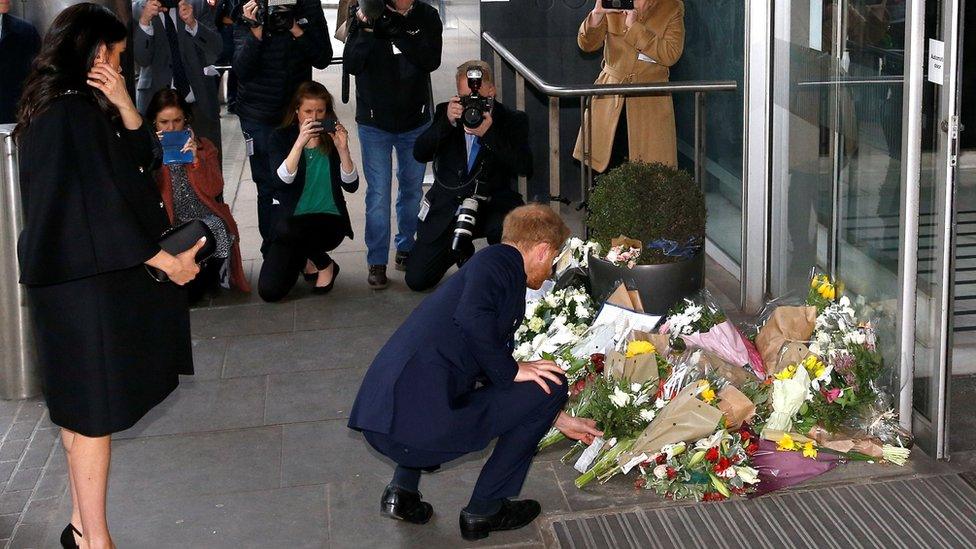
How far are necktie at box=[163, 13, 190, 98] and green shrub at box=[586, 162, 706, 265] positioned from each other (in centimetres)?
349

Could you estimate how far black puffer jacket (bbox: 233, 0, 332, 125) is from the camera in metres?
7.03

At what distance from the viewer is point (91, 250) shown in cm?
366

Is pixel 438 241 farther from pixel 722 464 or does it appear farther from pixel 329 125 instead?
pixel 722 464

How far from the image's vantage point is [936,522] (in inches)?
163

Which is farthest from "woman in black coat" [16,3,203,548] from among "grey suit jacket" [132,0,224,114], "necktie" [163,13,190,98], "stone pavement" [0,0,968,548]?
"necktie" [163,13,190,98]

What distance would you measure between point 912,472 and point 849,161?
135 centimetres

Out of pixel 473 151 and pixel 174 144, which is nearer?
pixel 174 144

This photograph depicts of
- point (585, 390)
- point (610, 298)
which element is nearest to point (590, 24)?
point (610, 298)

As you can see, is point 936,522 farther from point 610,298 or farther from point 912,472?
point 610,298

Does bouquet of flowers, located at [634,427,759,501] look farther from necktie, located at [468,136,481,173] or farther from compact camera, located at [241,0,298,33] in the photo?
compact camera, located at [241,0,298,33]

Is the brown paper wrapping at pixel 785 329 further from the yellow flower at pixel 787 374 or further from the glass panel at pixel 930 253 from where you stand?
the glass panel at pixel 930 253

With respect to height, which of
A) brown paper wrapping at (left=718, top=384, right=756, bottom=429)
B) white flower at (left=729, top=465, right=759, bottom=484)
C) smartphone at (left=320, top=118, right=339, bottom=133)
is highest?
smartphone at (left=320, top=118, right=339, bottom=133)

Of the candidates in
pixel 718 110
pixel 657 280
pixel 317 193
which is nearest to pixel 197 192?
pixel 317 193

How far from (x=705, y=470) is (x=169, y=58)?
491 cm
